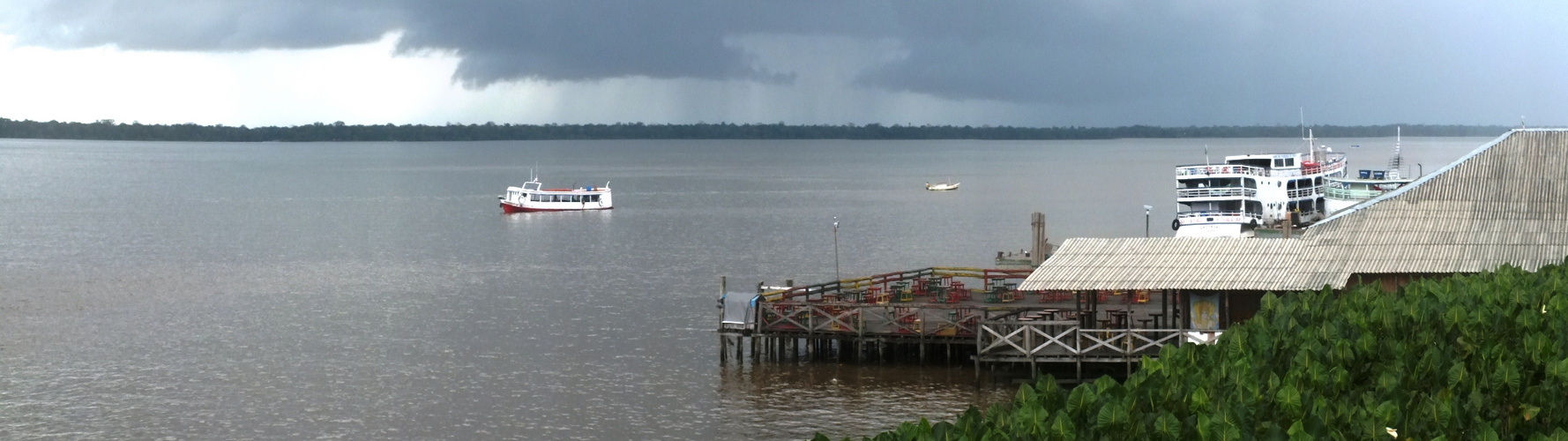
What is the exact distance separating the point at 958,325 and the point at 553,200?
260 ft

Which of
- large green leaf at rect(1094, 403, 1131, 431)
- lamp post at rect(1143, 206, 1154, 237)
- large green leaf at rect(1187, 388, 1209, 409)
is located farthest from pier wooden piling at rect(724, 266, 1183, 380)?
lamp post at rect(1143, 206, 1154, 237)

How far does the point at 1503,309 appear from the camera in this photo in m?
20.9

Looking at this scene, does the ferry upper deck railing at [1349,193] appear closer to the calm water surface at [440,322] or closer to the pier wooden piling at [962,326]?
the calm water surface at [440,322]

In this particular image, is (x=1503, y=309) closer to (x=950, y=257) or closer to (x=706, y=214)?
(x=950, y=257)

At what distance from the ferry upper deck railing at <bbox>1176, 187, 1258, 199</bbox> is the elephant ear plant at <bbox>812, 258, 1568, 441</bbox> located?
5211 centimetres

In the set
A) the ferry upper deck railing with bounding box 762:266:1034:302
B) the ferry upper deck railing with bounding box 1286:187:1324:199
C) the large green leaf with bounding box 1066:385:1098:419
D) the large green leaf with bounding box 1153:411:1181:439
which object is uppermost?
the large green leaf with bounding box 1066:385:1098:419

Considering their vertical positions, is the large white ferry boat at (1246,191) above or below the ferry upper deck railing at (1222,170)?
below

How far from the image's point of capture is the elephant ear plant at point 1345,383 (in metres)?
12.5

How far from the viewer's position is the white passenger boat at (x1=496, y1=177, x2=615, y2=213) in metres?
107

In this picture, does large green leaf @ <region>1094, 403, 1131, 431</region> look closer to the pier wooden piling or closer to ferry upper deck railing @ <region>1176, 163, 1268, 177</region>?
the pier wooden piling

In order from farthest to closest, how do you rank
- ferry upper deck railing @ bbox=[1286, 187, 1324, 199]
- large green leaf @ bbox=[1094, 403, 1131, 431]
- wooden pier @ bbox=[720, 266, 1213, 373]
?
1. ferry upper deck railing @ bbox=[1286, 187, 1324, 199]
2. wooden pier @ bbox=[720, 266, 1213, 373]
3. large green leaf @ bbox=[1094, 403, 1131, 431]

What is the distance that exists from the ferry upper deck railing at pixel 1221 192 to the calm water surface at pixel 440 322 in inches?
342

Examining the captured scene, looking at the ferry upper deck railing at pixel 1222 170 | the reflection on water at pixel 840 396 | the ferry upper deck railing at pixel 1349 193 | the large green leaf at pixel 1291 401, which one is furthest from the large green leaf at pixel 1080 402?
the ferry upper deck railing at pixel 1349 193

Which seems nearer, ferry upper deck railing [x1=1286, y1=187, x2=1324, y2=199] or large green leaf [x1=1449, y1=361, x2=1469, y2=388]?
large green leaf [x1=1449, y1=361, x2=1469, y2=388]
